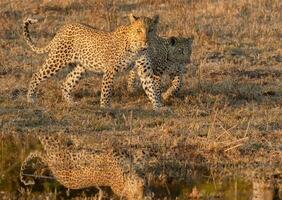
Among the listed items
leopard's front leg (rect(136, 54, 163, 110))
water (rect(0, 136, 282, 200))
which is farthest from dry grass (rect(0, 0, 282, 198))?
leopard's front leg (rect(136, 54, 163, 110))

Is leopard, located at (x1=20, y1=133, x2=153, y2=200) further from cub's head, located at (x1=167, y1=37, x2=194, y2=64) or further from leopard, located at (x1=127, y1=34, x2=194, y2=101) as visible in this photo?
cub's head, located at (x1=167, y1=37, x2=194, y2=64)

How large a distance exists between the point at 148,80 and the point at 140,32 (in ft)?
2.61

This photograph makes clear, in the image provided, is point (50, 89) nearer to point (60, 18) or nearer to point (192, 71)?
point (192, 71)

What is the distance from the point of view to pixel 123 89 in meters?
13.0

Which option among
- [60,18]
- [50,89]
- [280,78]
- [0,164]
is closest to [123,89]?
[50,89]

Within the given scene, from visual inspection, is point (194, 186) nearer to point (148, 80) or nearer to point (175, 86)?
point (148, 80)

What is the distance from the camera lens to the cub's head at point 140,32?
11.6m

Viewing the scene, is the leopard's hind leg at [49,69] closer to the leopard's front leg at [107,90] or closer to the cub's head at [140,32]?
the leopard's front leg at [107,90]

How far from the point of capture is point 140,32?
11648 mm

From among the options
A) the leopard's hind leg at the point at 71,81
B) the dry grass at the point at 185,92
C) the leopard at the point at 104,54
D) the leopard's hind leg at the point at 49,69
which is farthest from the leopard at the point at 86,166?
the leopard's hind leg at the point at 71,81

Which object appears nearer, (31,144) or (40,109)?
(31,144)

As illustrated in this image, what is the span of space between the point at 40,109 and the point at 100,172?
9.87 ft

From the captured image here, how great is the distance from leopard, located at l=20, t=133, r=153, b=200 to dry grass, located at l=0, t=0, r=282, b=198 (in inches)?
9.0

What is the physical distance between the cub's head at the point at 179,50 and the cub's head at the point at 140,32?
1199mm
